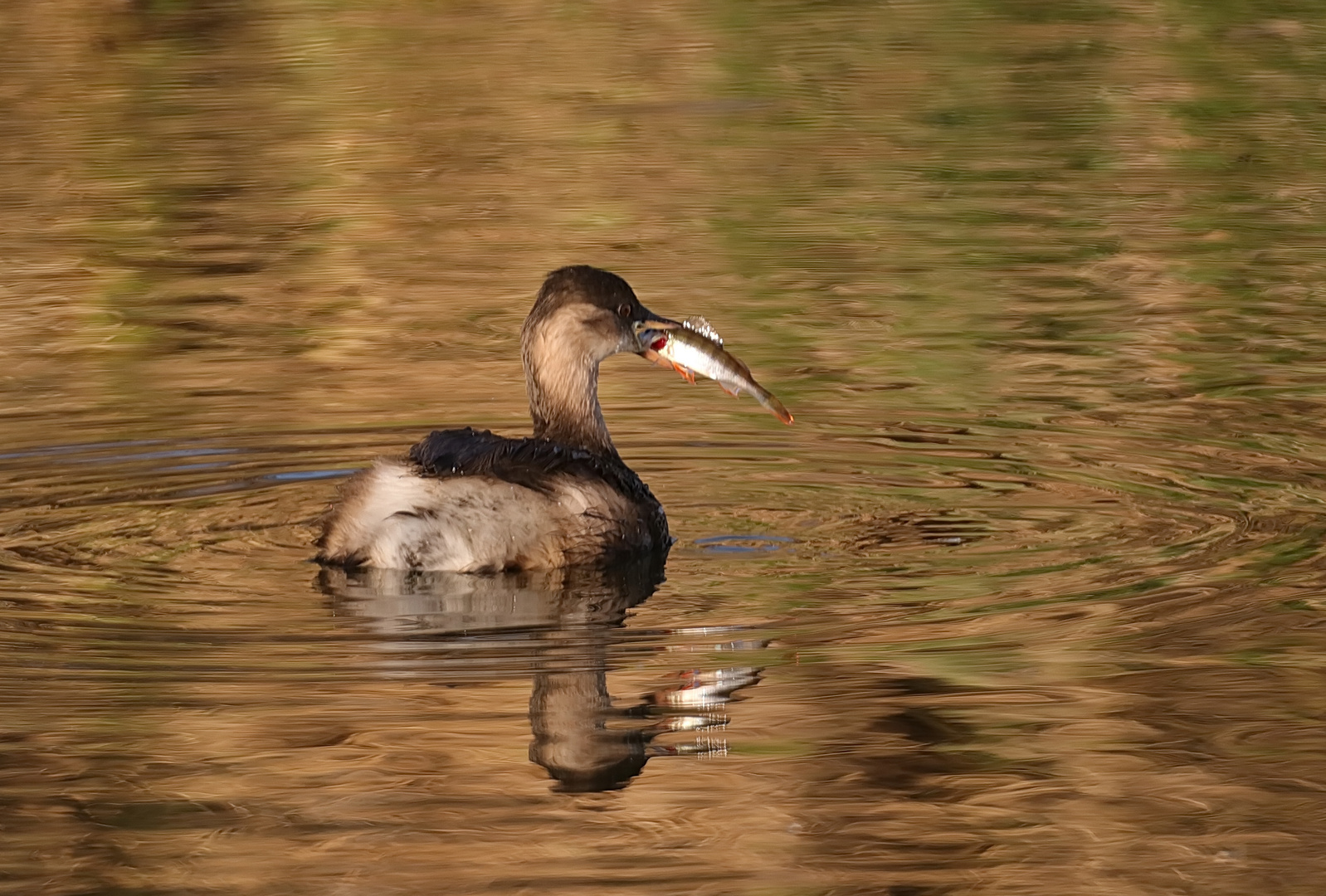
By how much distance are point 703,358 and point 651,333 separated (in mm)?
419

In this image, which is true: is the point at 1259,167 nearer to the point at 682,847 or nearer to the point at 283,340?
the point at 283,340

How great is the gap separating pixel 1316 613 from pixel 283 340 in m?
6.74

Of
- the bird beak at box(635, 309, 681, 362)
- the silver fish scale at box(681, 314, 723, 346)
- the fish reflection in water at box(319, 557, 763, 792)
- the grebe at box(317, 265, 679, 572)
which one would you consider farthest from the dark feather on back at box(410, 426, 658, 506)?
the bird beak at box(635, 309, 681, 362)

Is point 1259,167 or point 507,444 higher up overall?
point 507,444

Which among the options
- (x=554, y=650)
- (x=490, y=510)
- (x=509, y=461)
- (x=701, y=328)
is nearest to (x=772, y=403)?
(x=701, y=328)

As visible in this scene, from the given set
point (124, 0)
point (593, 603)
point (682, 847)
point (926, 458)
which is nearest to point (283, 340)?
point (926, 458)

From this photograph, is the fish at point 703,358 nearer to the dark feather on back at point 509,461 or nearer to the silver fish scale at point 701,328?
the silver fish scale at point 701,328

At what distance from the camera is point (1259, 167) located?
18.0m

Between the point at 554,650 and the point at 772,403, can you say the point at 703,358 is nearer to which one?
the point at 772,403

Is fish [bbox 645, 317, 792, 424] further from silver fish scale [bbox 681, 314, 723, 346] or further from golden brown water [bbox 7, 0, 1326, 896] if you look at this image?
golden brown water [bbox 7, 0, 1326, 896]

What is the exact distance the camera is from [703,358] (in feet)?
31.2

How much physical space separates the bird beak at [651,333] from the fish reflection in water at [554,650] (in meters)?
1.05

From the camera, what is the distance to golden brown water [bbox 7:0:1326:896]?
21.2ft

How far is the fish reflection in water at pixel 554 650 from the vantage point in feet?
22.9
